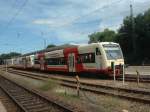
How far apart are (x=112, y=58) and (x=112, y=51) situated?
0.88 meters

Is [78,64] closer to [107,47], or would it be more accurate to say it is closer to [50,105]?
[107,47]

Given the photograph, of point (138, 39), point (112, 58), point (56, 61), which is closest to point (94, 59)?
point (112, 58)

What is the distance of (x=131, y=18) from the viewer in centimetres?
7106

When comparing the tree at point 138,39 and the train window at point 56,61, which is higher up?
the tree at point 138,39

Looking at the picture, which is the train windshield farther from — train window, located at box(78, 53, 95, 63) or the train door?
the train door

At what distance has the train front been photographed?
29.3 metres

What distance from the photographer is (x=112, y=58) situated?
30.0 m

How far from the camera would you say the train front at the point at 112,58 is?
96.2 ft

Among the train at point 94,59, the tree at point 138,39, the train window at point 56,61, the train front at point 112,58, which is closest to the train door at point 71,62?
the train at point 94,59

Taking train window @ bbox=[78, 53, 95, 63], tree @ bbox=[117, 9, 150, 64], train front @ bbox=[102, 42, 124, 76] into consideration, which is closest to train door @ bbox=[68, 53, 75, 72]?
train window @ bbox=[78, 53, 95, 63]

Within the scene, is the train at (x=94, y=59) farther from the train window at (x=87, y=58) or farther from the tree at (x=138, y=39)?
the tree at (x=138, y=39)

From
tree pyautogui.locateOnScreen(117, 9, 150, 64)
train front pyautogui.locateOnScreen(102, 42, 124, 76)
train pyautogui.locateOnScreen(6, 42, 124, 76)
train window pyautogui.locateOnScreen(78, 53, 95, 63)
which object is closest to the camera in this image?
train front pyautogui.locateOnScreen(102, 42, 124, 76)

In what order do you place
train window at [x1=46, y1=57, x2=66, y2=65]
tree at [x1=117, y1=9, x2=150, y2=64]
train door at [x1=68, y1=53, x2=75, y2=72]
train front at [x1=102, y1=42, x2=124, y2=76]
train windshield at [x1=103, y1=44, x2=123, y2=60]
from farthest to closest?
1. tree at [x1=117, y1=9, x2=150, y2=64]
2. train window at [x1=46, y1=57, x2=66, y2=65]
3. train door at [x1=68, y1=53, x2=75, y2=72]
4. train windshield at [x1=103, y1=44, x2=123, y2=60]
5. train front at [x1=102, y1=42, x2=124, y2=76]

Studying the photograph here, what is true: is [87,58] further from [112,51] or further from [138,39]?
[138,39]
